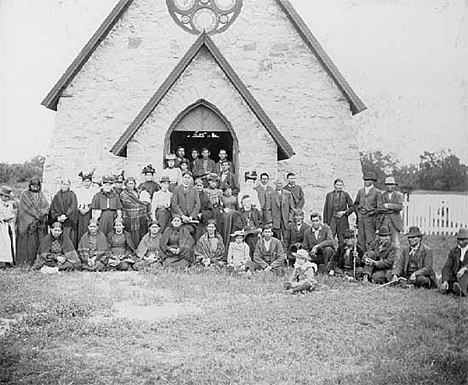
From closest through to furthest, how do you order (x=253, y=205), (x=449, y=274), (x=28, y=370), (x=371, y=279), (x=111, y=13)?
(x=28, y=370)
(x=449, y=274)
(x=371, y=279)
(x=253, y=205)
(x=111, y=13)

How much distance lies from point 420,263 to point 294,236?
207 centimetres

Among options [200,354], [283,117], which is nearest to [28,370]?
[200,354]

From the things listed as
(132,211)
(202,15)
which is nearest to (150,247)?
(132,211)

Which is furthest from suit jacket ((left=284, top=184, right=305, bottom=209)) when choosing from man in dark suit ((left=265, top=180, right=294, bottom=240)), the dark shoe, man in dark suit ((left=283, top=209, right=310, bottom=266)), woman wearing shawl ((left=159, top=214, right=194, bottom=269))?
the dark shoe

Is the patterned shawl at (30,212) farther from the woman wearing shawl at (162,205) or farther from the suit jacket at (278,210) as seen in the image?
the suit jacket at (278,210)

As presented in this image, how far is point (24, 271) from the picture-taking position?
30.1 feet

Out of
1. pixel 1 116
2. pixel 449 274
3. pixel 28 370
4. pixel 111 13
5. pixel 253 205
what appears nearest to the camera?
pixel 28 370

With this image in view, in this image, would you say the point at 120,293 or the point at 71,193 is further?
the point at 71,193

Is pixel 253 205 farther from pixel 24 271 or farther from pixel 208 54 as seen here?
pixel 24 271

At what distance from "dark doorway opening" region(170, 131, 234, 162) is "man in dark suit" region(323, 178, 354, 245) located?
3558mm

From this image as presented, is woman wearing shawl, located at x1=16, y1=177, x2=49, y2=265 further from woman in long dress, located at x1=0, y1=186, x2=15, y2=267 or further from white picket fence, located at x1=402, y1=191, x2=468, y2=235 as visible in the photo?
white picket fence, located at x1=402, y1=191, x2=468, y2=235

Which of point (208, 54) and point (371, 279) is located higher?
point (208, 54)

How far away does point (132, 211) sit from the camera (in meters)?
10.2

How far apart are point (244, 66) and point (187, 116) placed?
1843mm
